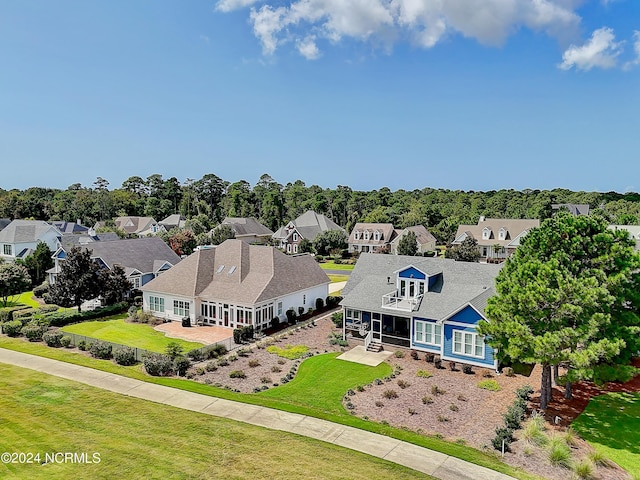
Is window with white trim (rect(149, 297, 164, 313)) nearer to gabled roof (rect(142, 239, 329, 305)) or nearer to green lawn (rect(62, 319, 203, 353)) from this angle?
gabled roof (rect(142, 239, 329, 305))

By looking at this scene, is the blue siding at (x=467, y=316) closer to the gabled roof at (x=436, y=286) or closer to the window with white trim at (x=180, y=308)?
the gabled roof at (x=436, y=286)

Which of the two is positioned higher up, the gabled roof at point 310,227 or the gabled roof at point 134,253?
the gabled roof at point 310,227

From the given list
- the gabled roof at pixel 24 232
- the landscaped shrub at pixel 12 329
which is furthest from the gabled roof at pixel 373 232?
the landscaped shrub at pixel 12 329

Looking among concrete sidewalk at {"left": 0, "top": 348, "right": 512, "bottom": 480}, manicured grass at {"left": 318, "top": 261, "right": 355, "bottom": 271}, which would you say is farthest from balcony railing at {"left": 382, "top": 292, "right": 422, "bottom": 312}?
manicured grass at {"left": 318, "top": 261, "right": 355, "bottom": 271}

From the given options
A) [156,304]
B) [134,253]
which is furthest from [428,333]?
[134,253]

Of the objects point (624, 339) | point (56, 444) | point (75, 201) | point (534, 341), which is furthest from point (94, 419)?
point (75, 201)

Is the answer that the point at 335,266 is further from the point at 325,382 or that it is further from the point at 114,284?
the point at 325,382

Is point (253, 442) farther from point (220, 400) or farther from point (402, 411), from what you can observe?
point (402, 411)
